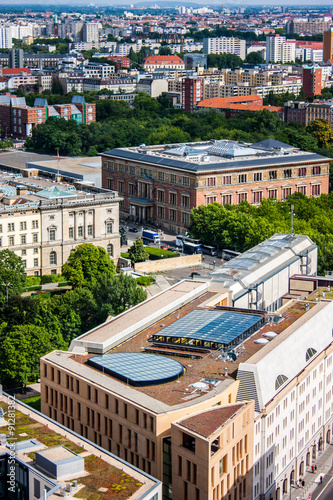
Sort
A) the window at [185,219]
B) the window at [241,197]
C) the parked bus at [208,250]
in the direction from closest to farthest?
1. the parked bus at [208,250]
2. the window at [185,219]
3. the window at [241,197]

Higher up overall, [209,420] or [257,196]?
[209,420]

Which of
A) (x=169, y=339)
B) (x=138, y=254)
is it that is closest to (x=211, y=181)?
(x=138, y=254)

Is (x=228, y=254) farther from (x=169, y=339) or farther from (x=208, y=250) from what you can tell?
(x=169, y=339)

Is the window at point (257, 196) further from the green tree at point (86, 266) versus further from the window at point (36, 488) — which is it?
the window at point (36, 488)

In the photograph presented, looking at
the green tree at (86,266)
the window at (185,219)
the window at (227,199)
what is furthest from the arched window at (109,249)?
the window at (227,199)

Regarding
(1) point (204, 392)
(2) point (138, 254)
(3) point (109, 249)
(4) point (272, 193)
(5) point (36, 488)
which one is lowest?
(2) point (138, 254)

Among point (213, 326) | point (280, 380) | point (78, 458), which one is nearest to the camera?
point (78, 458)
